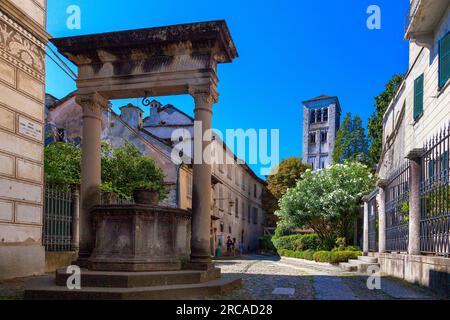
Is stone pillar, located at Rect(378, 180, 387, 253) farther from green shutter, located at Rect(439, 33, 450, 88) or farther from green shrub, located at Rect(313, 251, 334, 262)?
green shrub, located at Rect(313, 251, 334, 262)

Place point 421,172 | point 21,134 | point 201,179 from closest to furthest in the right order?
point 201,179 → point 421,172 → point 21,134

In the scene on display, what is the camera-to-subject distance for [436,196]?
8.05 m

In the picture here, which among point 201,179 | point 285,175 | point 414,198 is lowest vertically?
point 414,198

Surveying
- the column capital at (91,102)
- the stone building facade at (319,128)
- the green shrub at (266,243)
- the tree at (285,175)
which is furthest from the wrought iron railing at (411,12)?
the stone building facade at (319,128)

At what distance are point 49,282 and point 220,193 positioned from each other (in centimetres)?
2741

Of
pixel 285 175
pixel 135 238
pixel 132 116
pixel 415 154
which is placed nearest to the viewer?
pixel 135 238

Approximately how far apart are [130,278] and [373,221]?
10624 mm

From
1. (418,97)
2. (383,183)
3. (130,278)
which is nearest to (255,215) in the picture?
(418,97)

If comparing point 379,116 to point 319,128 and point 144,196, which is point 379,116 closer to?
point 144,196

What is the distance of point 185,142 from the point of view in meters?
28.8

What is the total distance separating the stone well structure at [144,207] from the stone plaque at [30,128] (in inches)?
80.8
